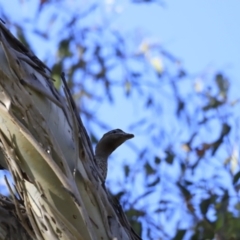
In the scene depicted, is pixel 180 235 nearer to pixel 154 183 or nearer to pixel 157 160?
pixel 154 183

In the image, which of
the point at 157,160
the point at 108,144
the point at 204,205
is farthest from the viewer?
the point at 157,160

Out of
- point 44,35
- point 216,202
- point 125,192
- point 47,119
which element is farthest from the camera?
point 44,35

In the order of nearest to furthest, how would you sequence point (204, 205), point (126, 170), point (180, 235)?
point (180, 235) < point (204, 205) < point (126, 170)

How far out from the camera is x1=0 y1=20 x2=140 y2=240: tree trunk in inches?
51.9

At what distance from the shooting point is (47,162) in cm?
133

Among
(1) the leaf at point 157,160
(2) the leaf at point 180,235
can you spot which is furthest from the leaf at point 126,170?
(2) the leaf at point 180,235

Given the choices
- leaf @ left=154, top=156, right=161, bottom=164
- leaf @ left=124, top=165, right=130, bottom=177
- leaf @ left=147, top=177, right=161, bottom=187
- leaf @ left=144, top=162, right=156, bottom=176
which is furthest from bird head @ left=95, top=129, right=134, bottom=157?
leaf @ left=124, top=165, right=130, bottom=177

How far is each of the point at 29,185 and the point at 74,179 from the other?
8cm

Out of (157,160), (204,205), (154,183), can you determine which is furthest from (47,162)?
(157,160)

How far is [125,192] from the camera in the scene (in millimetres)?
3629

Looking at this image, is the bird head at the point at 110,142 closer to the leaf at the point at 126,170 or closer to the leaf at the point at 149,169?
the leaf at the point at 149,169

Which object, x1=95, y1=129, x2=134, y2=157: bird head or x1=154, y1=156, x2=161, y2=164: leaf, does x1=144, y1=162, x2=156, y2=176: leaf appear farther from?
x1=95, y1=129, x2=134, y2=157: bird head

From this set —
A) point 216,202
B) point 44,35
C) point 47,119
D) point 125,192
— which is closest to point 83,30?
point 44,35

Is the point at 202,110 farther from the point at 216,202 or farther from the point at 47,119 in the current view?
the point at 47,119
